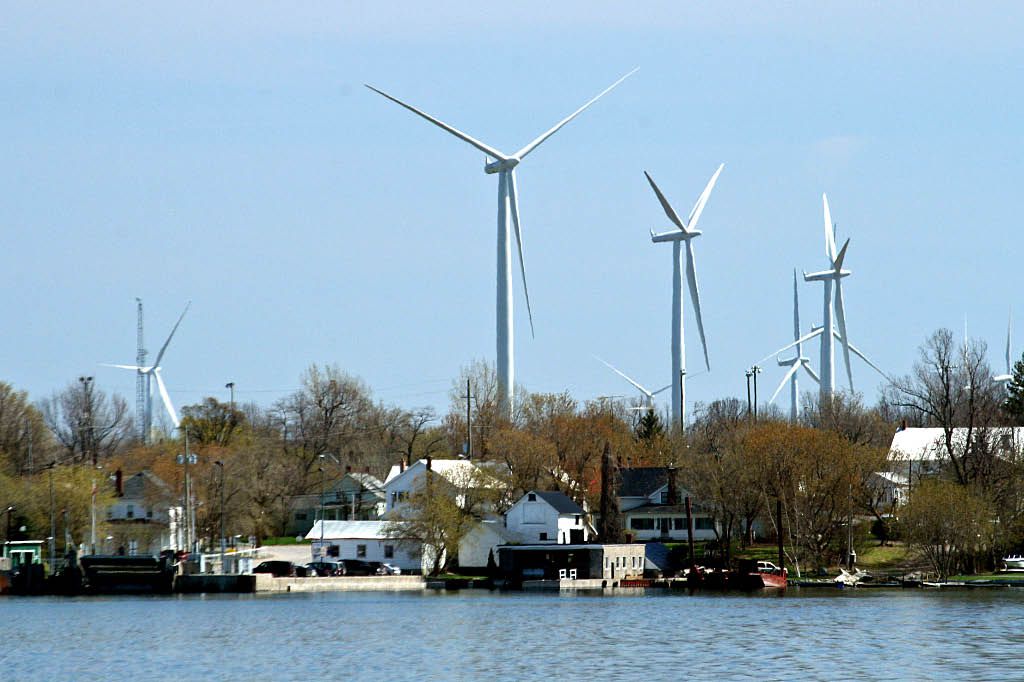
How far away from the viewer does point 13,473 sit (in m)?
139

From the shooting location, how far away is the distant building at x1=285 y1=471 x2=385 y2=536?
143625 mm

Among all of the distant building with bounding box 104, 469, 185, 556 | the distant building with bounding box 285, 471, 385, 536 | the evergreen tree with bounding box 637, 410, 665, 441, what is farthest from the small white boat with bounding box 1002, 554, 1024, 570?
the distant building with bounding box 104, 469, 185, 556

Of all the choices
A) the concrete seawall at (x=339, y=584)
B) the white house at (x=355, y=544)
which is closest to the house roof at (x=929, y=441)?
the concrete seawall at (x=339, y=584)

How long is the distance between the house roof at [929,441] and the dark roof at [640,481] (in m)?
17.2

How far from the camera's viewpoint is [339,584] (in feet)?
353

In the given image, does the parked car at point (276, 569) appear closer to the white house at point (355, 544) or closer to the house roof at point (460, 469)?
the white house at point (355, 544)

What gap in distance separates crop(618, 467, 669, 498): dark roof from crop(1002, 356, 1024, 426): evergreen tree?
26191mm

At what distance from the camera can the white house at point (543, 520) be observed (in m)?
119

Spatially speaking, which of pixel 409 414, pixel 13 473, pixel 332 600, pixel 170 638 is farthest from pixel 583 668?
pixel 409 414

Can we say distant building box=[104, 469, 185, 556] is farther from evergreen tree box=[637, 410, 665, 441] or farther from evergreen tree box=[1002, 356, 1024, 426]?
evergreen tree box=[1002, 356, 1024, 426]

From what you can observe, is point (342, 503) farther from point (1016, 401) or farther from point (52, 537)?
point (1016, 401)

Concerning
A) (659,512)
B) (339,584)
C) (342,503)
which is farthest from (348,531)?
(342,503)

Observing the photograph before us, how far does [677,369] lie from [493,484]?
737 inches

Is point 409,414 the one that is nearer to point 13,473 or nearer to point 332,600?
point 13,473
